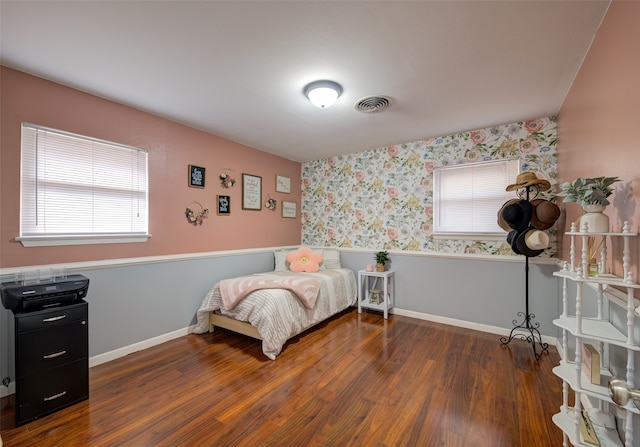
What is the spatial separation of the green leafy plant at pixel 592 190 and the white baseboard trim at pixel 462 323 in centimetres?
218

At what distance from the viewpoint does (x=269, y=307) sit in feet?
8.64

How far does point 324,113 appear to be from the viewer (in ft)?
9.27

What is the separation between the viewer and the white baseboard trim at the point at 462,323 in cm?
288

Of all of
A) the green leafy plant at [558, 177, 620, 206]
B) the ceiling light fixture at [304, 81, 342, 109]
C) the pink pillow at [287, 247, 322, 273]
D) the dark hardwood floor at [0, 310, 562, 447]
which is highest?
the ceiling light fixture at [304, 81, 342, 109]

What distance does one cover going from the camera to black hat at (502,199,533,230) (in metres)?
2.58

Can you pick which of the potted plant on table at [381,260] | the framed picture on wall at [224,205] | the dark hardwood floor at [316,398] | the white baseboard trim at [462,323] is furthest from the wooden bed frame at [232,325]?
the white baseboard trim at [462,323]

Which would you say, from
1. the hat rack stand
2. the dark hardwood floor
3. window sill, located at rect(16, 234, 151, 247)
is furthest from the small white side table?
window sill, located at rect(16, 234, 151, 247)

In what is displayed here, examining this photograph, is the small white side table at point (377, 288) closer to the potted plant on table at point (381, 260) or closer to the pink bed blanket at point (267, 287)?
the potted plant on table at point (381, 260)

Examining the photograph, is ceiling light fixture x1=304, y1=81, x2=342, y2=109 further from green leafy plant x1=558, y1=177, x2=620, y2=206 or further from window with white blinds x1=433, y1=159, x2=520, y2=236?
window with white blinds x1=433, y1=159, x2=520, y2=236

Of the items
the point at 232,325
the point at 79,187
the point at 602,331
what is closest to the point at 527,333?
the point at 602,331

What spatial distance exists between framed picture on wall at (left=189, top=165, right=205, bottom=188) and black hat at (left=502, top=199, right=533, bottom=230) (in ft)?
11.1

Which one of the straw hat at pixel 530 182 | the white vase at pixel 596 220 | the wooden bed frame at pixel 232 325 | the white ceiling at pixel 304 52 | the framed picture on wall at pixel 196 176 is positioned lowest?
the wooden bed frame at pixel 232 325

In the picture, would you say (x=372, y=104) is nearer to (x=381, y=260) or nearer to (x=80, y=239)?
(x=381, y=260)

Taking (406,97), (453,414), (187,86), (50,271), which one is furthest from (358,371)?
(187,86)
